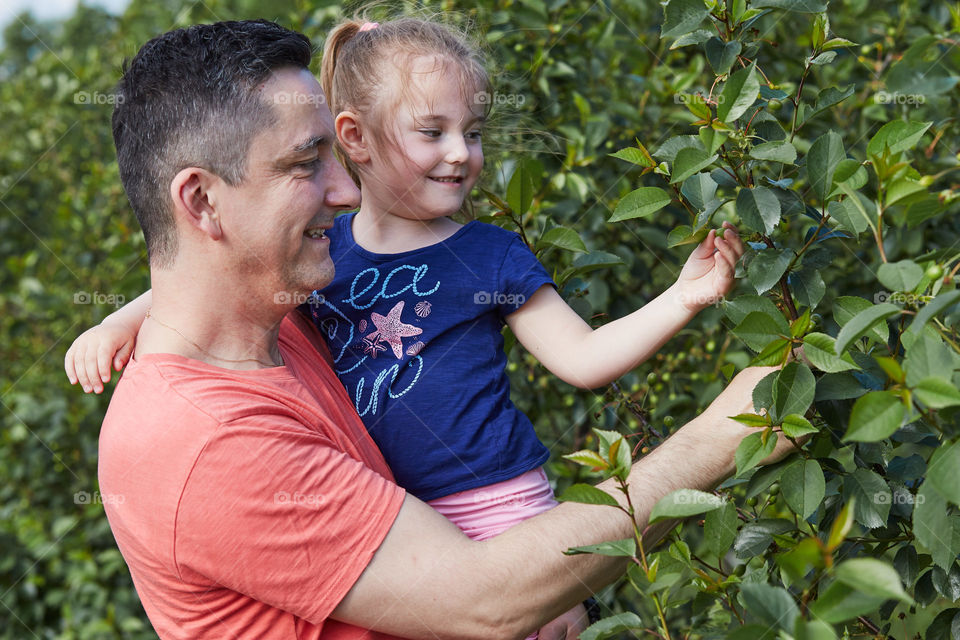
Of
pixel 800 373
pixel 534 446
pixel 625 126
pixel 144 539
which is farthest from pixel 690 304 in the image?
pixel 625 126

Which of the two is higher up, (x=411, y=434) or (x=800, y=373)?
(x=800, y=373)

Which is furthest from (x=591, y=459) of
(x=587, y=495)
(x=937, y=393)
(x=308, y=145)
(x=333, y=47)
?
(x=333, y=47)

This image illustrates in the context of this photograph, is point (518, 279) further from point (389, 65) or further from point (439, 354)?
point (389, 65)

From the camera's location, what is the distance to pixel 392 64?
1827 millimetres

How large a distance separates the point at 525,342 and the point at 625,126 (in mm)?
1238

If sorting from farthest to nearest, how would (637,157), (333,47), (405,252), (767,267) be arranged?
(333,47) → (405,252) → (637,157) → (767,267)

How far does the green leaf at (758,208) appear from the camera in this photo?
127 centimetres

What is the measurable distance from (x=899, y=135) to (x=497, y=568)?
0.82 meters

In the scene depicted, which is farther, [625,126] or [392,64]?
[625,126]

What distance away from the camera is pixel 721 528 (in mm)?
1354

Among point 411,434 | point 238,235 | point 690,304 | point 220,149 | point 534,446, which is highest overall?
point 220,149

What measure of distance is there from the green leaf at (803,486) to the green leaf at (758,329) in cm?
18

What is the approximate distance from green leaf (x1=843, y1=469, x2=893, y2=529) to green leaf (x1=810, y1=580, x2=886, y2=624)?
0.35m

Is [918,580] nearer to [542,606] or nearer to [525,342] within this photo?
[542,606]
